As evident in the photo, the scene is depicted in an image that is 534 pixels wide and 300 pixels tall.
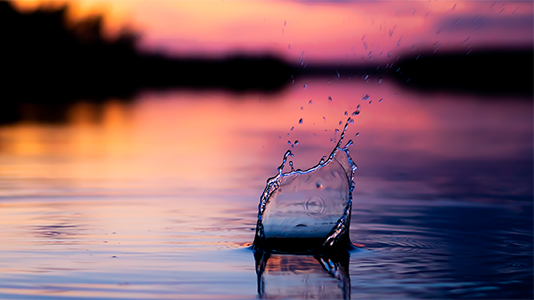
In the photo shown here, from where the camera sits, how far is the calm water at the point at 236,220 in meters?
4.71

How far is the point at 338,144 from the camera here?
7.05 meters

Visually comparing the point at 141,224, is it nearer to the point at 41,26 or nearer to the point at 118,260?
the point at 118,260

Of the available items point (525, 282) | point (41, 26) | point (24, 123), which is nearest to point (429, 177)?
point (525, 282)

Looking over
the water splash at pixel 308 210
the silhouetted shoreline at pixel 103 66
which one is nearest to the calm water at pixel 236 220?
the water splash at pixel 308 210

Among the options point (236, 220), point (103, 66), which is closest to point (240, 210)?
point (236, 220)

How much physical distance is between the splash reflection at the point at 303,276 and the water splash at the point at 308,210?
0.75 ft

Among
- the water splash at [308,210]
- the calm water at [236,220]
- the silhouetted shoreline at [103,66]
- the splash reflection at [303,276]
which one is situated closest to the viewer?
the splash reflection at [303,276]

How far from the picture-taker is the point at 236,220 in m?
7.02

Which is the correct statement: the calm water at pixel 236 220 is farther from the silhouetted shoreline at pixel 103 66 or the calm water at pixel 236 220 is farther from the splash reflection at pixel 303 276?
the silhouetted shoreline at pixel 103 66

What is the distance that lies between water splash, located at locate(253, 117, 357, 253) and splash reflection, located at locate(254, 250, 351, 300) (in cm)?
23

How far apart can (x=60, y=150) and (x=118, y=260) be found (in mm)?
8844

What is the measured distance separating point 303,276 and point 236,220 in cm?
208

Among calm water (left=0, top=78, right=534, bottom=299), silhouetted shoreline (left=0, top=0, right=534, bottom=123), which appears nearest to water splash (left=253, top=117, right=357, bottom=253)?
calm water (left=0, top=78, right=534, bottom=299)

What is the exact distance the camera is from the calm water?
4.71m
